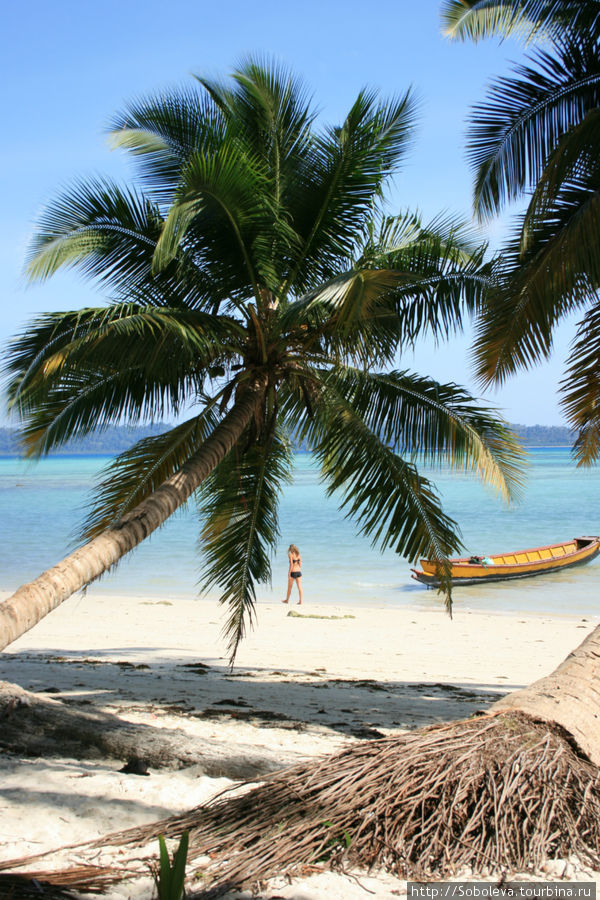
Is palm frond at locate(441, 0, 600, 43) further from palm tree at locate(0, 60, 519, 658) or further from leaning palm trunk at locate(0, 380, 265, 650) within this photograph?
leaning palm trunk at locate(0, 380, 265, 650)

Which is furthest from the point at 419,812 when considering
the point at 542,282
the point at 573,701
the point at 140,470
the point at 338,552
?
the point at 338,552

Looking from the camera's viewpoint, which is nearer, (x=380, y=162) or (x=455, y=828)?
(x=455, y=828)

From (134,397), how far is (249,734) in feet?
A: 10.7

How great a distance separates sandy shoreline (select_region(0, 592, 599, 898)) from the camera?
393 cm

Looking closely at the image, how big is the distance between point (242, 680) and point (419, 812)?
6.53 meters

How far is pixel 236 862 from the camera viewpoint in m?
2.93

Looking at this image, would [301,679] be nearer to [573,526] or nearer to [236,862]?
[236,862]

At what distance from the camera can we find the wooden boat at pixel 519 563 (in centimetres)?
2030

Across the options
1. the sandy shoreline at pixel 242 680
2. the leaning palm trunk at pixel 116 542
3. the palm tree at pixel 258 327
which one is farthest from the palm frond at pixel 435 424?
the sandy shoreline at pixel 242 680

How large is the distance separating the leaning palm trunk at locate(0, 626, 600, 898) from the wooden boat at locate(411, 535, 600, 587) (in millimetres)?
15417

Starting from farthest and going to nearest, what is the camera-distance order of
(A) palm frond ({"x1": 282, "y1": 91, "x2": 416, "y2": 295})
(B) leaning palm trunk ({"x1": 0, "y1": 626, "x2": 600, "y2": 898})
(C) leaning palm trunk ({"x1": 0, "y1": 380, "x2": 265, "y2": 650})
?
(A) palm frond ({"x1": 282, "y1": 91, "x2": 416, "y2": 295})
(C) leaning palm trunk ({"x1": 0, "y1": 380, "x2": 265, "y2": 650})
(B) leaning palm trunk ({"x1": 0, "y1": 626, "x2": 600, "y2": 898})

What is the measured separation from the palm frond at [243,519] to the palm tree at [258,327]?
0.02m

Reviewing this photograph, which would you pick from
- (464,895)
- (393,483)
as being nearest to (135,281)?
(393,483)

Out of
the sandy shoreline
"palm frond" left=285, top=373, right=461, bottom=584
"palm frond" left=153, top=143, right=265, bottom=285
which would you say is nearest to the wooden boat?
the sandy shoreline
